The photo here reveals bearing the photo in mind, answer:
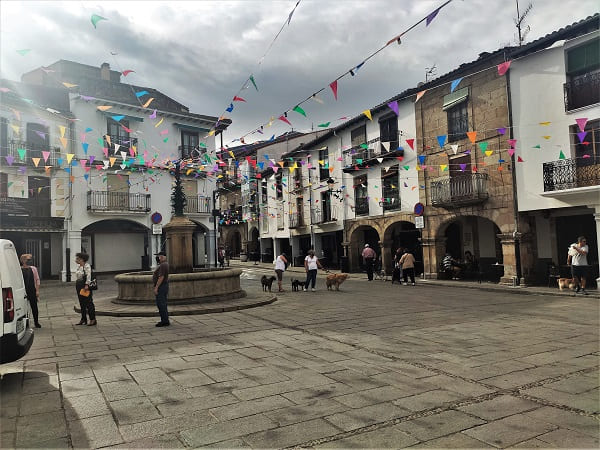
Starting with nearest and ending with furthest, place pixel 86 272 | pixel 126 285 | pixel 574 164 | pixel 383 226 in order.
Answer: pixel 86 272 < pixel 126 285 < pixel 574 164 < pixel 383 226

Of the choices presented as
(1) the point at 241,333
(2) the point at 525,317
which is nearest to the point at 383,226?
(2) the point at 525,317

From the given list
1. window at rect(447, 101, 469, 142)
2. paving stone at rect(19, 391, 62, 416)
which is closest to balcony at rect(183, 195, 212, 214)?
window at rect(447, 101, 469, 142)

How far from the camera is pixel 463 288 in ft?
53.0

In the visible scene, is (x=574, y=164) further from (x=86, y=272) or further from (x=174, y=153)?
(x=174, y=153)

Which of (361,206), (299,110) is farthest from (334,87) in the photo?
(361,206)

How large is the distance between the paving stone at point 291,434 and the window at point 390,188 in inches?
739

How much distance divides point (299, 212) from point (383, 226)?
9.77 meters

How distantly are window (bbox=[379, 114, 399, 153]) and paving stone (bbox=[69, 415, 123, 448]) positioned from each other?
19245mm

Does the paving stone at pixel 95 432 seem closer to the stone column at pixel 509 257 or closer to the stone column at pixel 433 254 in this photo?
the stone column at pixel 509 257

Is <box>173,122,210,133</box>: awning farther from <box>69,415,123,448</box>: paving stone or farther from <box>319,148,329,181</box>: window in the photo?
<box>69,415,123,448</box>: paving stone

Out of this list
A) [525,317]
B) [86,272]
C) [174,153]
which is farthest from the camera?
[174,153]

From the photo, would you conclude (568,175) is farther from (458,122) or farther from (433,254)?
(433,254)

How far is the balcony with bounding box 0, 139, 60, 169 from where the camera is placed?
20172 mm

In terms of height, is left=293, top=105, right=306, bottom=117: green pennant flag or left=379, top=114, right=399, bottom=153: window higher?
left=379, top=114, right=399, bottom=153: window
